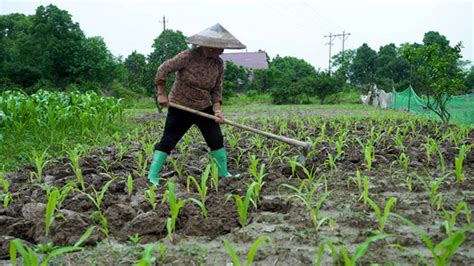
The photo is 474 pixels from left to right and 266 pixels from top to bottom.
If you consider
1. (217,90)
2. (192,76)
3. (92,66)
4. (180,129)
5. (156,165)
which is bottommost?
(156,165)

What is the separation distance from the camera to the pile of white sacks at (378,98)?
1868 cm

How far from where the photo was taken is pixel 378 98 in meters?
21.2

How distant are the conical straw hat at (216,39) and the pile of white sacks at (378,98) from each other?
16.0m

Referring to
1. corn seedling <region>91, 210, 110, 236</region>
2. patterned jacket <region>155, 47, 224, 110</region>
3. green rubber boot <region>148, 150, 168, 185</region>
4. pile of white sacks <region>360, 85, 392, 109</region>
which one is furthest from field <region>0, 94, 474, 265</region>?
pile of white sacks <region>360, 85, 392, 109</region>

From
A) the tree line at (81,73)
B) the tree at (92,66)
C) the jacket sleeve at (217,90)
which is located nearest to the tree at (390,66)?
the tree line at (81,73)

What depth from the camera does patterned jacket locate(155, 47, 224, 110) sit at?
388 cm

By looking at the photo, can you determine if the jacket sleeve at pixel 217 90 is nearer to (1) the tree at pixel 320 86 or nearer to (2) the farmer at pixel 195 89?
(2) the farmer at pixel 195 89

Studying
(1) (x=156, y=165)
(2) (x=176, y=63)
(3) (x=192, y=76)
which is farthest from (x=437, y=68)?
(1) (x=156, y=165)

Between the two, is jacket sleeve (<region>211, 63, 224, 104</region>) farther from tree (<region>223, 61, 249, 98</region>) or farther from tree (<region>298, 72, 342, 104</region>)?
tree (<region>223, 61, 249, 98</region>)

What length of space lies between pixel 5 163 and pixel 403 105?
47.6 feet

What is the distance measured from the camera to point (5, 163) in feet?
15.7

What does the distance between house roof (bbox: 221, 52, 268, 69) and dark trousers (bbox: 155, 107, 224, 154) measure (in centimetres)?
3981

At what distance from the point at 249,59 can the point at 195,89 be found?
4193 cm

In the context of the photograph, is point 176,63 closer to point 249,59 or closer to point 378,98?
point 378,98
